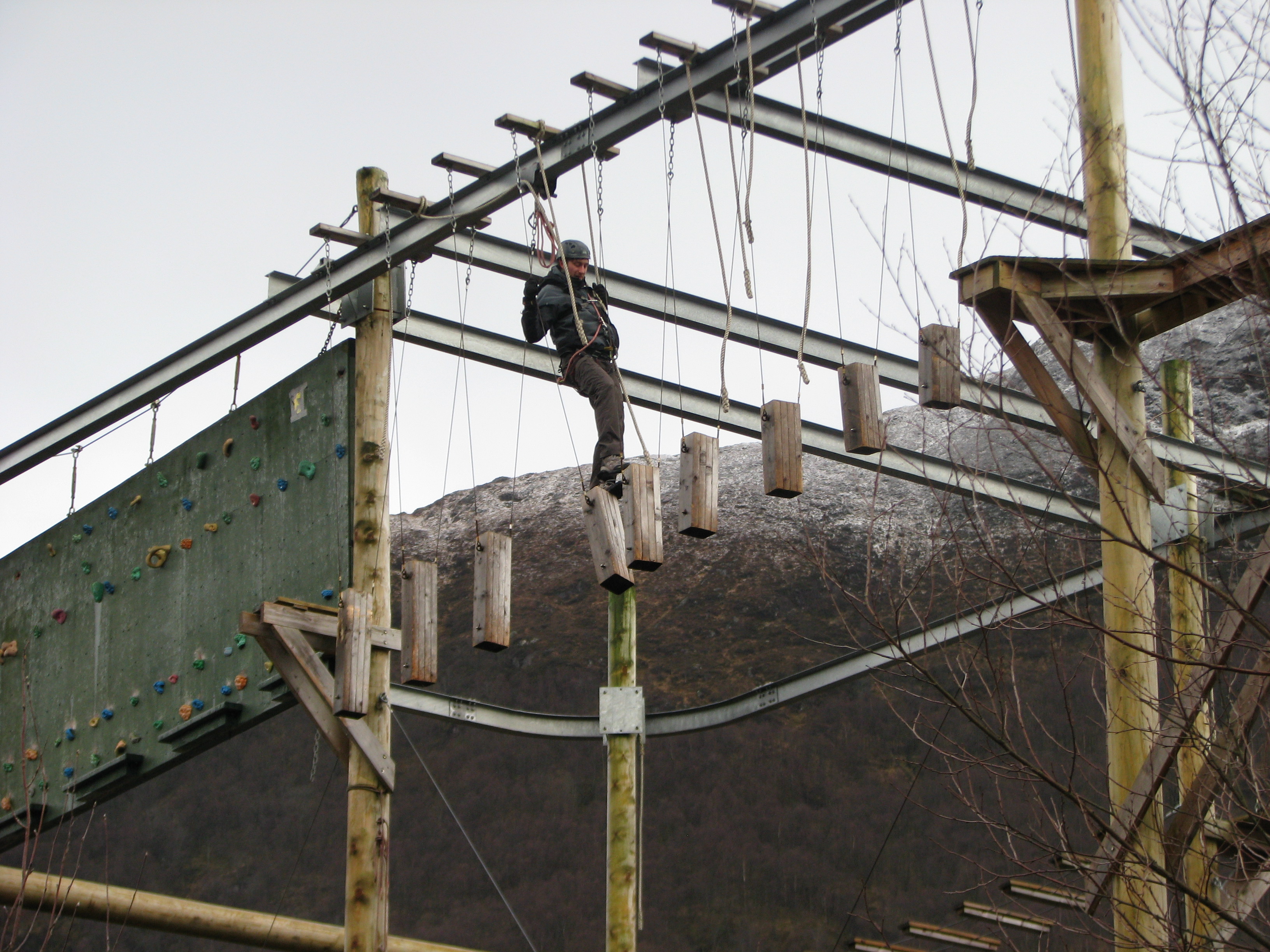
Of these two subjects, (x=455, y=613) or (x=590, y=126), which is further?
(x=455, y=613)

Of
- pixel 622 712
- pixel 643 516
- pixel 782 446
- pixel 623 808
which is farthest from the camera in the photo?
pixel 622 712

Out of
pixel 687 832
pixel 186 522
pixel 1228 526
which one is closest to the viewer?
pixel 1228 526

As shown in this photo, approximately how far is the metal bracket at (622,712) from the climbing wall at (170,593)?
3.09 m

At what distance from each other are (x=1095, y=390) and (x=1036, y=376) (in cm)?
25

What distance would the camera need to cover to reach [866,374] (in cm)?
635

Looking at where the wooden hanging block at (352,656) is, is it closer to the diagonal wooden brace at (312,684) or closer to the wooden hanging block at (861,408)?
the diagonal wooden brace at (312,684)

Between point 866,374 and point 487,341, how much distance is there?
528 centimetres

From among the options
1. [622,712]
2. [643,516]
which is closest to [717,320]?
[622,712]

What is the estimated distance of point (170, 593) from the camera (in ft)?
34.1

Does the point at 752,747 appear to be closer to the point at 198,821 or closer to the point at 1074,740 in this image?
the point at 198,821

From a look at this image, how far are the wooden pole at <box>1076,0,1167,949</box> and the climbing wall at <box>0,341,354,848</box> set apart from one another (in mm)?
4708

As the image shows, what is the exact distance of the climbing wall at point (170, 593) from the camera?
9656 mm

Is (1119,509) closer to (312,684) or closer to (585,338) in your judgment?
(585,338)

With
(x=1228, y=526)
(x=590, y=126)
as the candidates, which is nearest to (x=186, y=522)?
(x=590, y=126)
